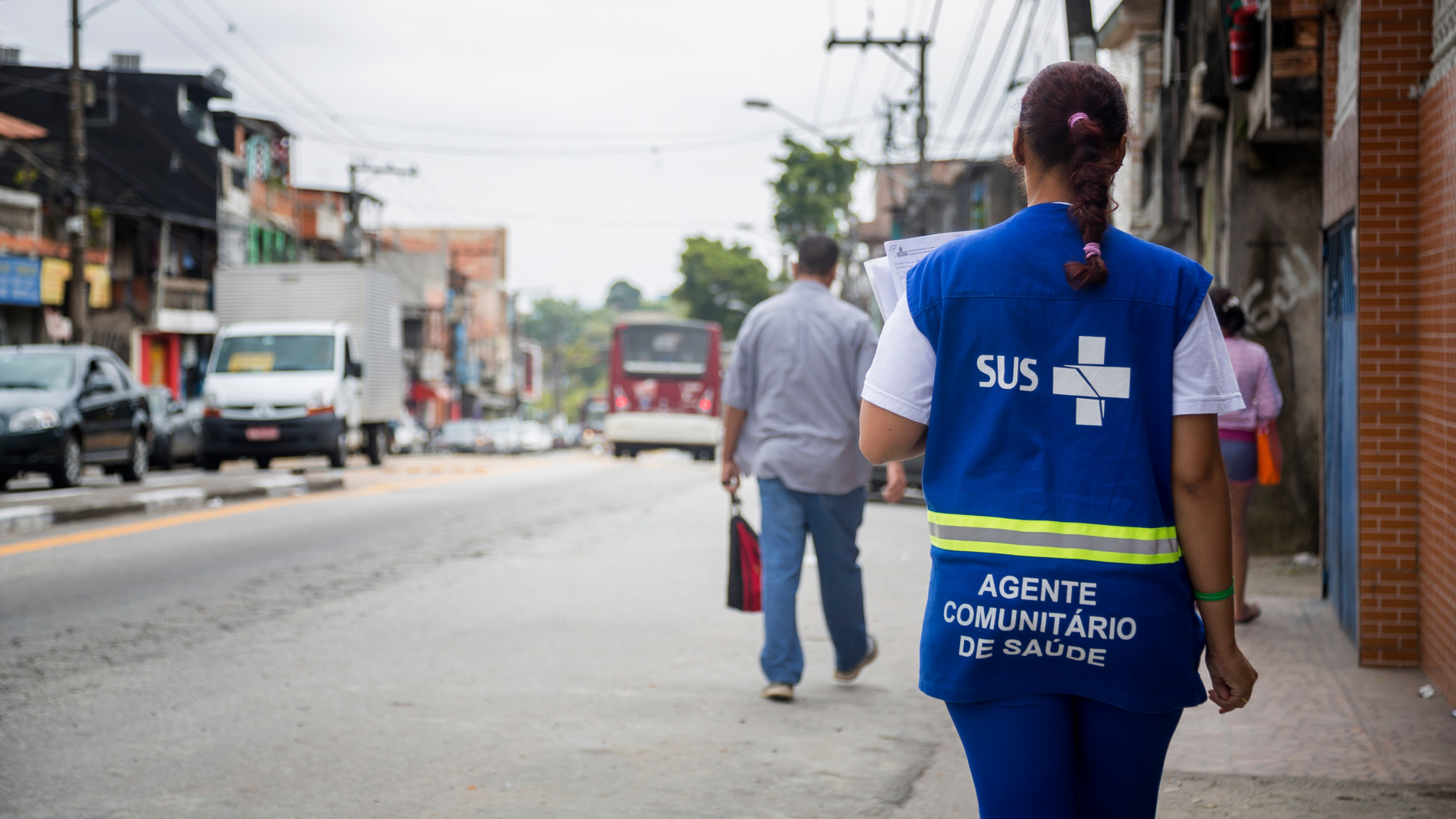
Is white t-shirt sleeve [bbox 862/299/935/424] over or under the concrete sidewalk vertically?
over

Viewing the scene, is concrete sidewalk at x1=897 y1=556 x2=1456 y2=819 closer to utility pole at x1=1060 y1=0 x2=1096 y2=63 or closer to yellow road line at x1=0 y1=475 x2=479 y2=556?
utility pole at x1=1060 y1=0 x2=1096 y2=63

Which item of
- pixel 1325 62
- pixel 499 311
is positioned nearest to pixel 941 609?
pixel 1325 62

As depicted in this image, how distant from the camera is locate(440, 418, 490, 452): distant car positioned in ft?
167

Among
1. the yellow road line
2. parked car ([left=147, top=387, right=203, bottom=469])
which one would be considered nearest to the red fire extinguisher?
the yellow road line

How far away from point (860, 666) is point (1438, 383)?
2715 mm

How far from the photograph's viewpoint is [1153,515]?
234 centimetres

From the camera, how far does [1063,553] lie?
231 centimetres

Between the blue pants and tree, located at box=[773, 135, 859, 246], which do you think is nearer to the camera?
the blue pants

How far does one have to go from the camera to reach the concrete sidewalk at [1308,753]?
4324 mm

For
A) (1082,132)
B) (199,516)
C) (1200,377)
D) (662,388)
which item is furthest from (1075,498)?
(662,388)

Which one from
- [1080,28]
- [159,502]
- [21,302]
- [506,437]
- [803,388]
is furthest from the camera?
[506,437]

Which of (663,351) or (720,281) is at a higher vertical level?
(720,281)

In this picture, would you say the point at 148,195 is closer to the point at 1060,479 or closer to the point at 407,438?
the point at 407,438

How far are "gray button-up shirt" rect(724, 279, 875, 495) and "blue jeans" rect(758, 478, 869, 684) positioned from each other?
3.1 inches
